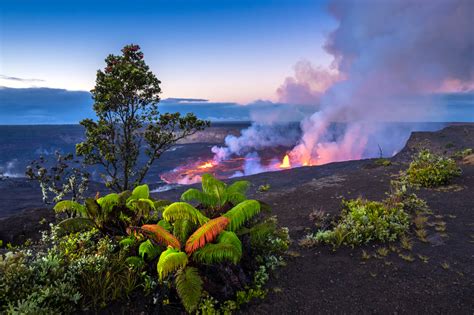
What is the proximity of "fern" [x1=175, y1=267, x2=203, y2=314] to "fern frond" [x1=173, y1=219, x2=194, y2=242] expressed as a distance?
102 centimetres

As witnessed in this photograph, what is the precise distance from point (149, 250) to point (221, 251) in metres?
1.54

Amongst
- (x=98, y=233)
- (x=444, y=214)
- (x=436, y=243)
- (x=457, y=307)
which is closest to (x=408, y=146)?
(x=444, y=214)

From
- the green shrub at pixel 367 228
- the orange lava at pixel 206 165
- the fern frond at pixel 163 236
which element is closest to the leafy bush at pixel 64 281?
the fern frond at pixel 163 236

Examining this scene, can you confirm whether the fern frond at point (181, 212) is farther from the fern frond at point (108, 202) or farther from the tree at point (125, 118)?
the tree at point (125, 118)

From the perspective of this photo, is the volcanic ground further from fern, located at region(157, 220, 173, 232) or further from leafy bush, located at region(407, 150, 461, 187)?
leafy bush, located at region(407, 150, 461, 187)

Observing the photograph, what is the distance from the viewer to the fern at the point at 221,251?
4953 millimetres

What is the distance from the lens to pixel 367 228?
7.89m

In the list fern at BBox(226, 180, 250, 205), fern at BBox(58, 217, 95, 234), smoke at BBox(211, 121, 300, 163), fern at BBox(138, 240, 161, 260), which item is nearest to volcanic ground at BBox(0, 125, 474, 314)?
fern at BBox(138, 240, 161, 260)

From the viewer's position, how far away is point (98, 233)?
6883mm

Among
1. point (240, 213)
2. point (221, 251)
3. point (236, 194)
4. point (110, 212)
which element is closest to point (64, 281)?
point (110, 212)

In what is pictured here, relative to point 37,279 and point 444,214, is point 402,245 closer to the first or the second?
point 444,214

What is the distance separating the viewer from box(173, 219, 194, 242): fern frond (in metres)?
5.77

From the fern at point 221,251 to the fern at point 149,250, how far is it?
86 centimetres

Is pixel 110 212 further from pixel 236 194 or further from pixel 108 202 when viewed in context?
pixel 236 194
